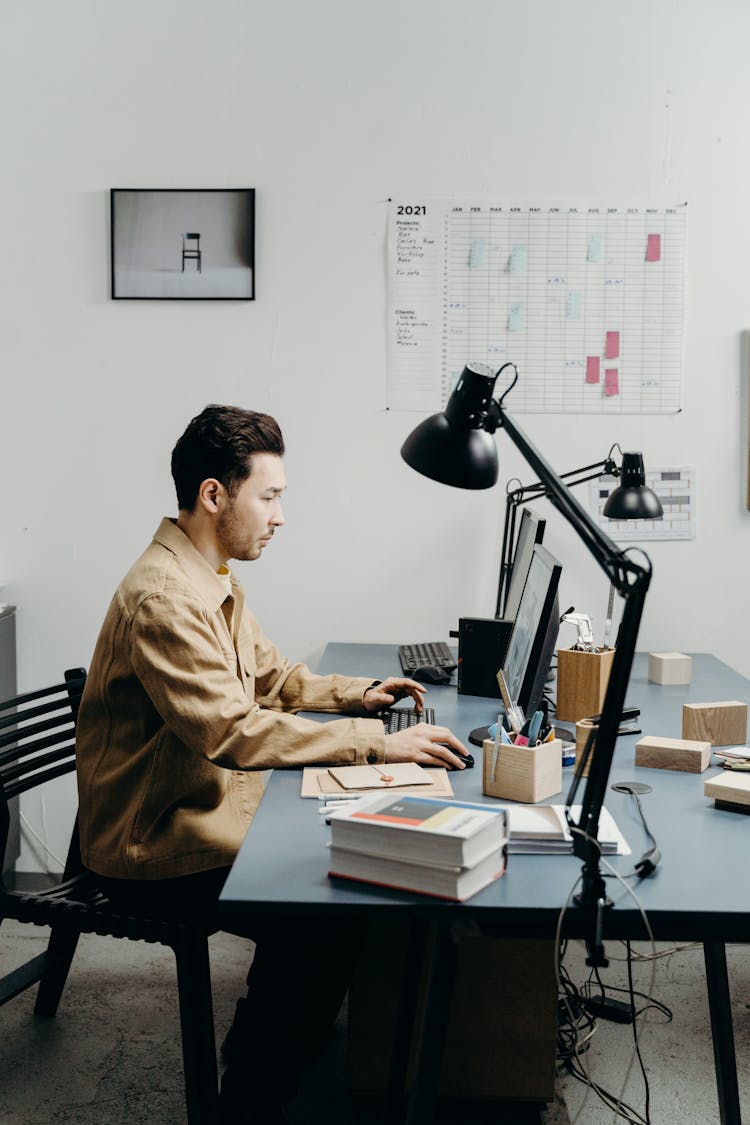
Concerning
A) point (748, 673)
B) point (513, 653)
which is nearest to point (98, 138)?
point (513, 653)

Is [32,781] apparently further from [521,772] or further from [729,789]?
[729,789]

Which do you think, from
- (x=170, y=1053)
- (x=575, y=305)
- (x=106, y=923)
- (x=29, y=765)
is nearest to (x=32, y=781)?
(x=29, y=765)

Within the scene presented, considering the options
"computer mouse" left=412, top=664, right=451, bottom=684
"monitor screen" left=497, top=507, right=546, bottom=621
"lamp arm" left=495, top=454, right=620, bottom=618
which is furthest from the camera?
"lamp arm" left=495, top=454, right=620, bottom=618

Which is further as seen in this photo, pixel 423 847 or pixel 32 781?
pixel 32 781

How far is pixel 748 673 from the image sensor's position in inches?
Result: 117

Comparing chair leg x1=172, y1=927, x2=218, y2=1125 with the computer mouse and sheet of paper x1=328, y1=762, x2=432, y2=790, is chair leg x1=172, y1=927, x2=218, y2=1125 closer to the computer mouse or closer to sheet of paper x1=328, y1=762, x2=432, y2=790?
sheet of paper x1=328, y1=762, x2=432, y2=790

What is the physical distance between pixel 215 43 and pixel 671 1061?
110 inches

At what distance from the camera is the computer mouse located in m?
2.45

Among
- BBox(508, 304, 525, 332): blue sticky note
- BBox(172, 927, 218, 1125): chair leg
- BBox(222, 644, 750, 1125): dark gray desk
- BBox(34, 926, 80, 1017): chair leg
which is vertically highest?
BBox(508, 304, 525, 332): blue sticky note

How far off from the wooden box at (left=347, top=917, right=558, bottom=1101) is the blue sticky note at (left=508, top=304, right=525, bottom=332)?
1.69 meters

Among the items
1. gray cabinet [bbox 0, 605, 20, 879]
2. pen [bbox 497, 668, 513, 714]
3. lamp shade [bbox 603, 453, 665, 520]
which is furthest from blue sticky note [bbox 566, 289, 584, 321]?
gray cabinet [bbox 0, 605, 20, 879]

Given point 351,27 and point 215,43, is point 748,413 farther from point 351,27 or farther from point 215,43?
point 215,43

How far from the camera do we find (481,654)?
231cm

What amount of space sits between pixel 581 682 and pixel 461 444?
26.6 inches
